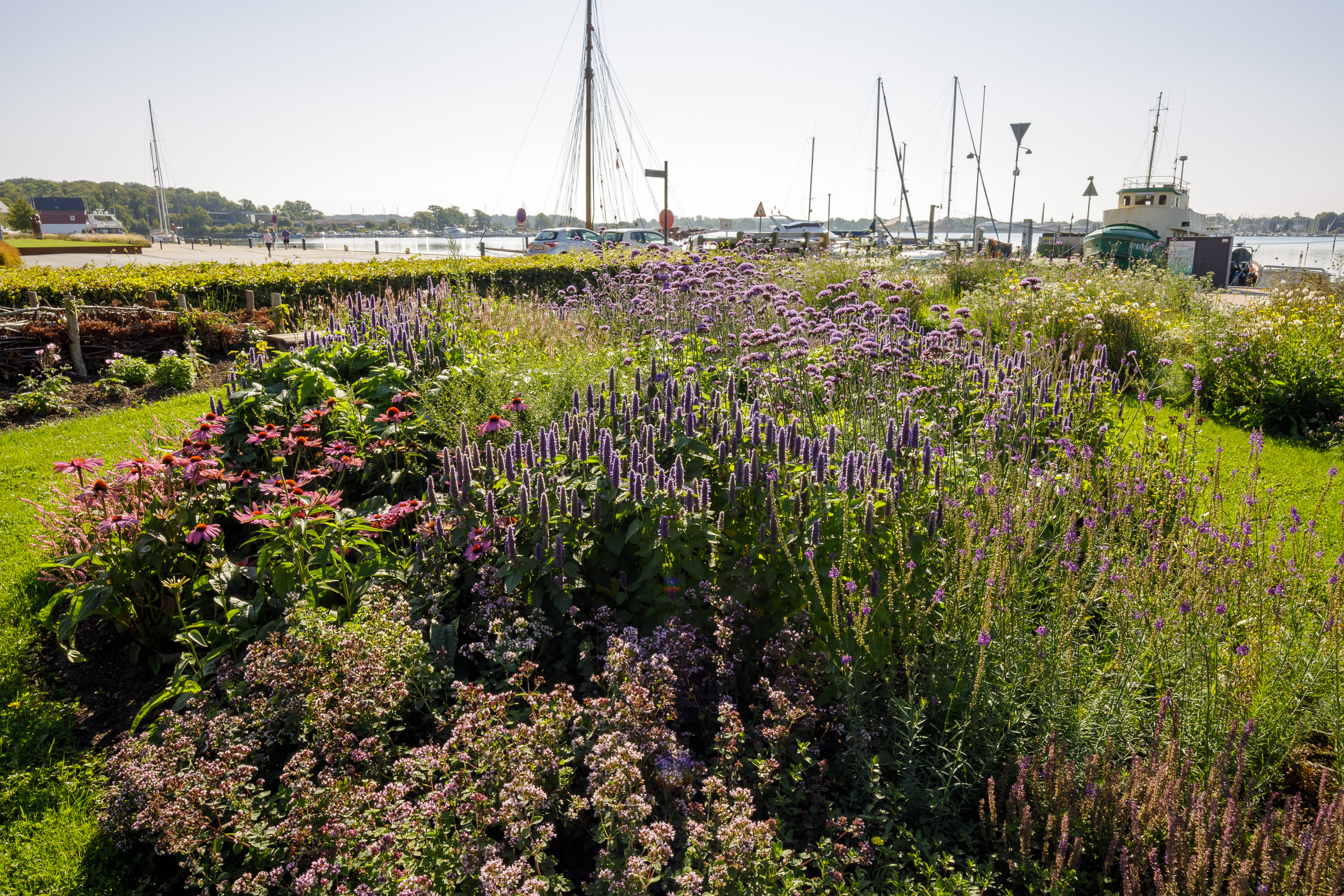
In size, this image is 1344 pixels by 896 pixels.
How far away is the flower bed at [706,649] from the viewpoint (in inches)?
89.4

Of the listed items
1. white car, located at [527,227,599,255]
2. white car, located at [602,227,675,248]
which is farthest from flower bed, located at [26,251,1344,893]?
white car, located at [602,227,675,248]

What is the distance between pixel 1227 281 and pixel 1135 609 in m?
24.4

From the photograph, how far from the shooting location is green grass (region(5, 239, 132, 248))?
36375 millimetres

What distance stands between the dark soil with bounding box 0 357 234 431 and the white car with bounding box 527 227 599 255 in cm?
1909

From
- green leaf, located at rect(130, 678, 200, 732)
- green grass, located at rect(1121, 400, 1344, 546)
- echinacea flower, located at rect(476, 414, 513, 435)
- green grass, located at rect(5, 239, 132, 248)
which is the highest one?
green grass, located at rect(5, 239, 132, 248)

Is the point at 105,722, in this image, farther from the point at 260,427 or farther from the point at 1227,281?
the point at 1227,281

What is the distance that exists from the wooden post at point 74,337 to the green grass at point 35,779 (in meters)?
4.32

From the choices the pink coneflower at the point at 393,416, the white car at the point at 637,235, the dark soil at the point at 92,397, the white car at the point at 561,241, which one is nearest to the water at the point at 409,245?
the white car at the point at 561,241

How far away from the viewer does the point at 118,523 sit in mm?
3457

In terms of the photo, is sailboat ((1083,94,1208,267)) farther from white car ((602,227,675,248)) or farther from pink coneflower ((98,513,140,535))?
pink coneflower ((98,513,140,535))

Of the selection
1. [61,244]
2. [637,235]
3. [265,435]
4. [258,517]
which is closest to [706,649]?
[258,517]

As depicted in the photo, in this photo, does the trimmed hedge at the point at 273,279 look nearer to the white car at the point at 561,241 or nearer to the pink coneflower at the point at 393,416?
the pink coneflower at the point at 393,416

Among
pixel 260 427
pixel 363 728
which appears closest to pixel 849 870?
pixel 363 728

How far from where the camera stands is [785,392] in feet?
16.2
